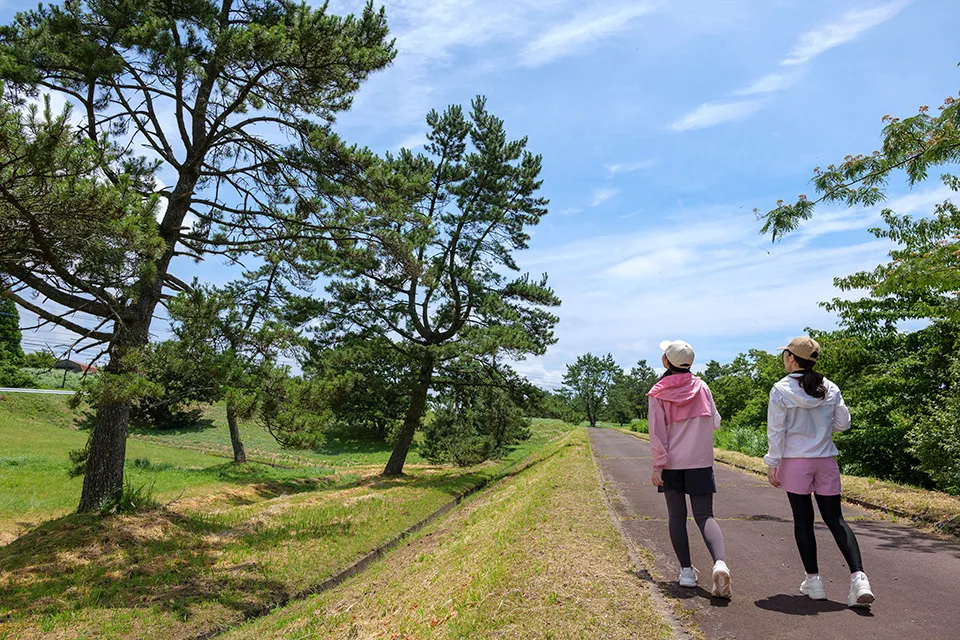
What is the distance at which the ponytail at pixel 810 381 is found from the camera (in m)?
3.84

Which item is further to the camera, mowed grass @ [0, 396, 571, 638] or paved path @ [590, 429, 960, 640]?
mowed grass @ [0, 396, 571, 638]

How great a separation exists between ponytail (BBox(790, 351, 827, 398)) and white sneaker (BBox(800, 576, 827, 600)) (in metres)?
1.39

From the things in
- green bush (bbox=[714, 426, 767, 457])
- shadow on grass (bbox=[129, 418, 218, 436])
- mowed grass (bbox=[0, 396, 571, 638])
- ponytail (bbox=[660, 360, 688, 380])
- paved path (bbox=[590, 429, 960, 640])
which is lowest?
shadow on grass (bbox=[129, 418, 218, 436])

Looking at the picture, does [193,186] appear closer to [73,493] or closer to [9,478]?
[73,493]

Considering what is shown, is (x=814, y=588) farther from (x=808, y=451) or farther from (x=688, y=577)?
(x=808, y=451)

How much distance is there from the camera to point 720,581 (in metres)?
Answer: 3.84

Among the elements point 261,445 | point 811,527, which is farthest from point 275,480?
point 261,445

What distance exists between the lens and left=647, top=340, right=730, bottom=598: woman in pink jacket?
411 centimetres

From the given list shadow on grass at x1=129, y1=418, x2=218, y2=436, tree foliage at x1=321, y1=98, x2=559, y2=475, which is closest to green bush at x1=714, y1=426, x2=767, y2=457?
tree foliage at x1=321, y1=98, x2=559, y2=475

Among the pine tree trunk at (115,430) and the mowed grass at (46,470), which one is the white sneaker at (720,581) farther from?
the mowed grass at (46,470)

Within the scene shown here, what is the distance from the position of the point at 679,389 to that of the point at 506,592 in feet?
7.08

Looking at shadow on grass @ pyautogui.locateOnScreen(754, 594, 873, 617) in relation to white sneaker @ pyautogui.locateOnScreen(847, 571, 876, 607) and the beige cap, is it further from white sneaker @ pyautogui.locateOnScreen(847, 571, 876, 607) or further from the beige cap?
the beige cap

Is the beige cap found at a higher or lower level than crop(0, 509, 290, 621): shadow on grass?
higher

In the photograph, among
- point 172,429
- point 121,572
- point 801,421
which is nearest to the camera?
point 801,421
